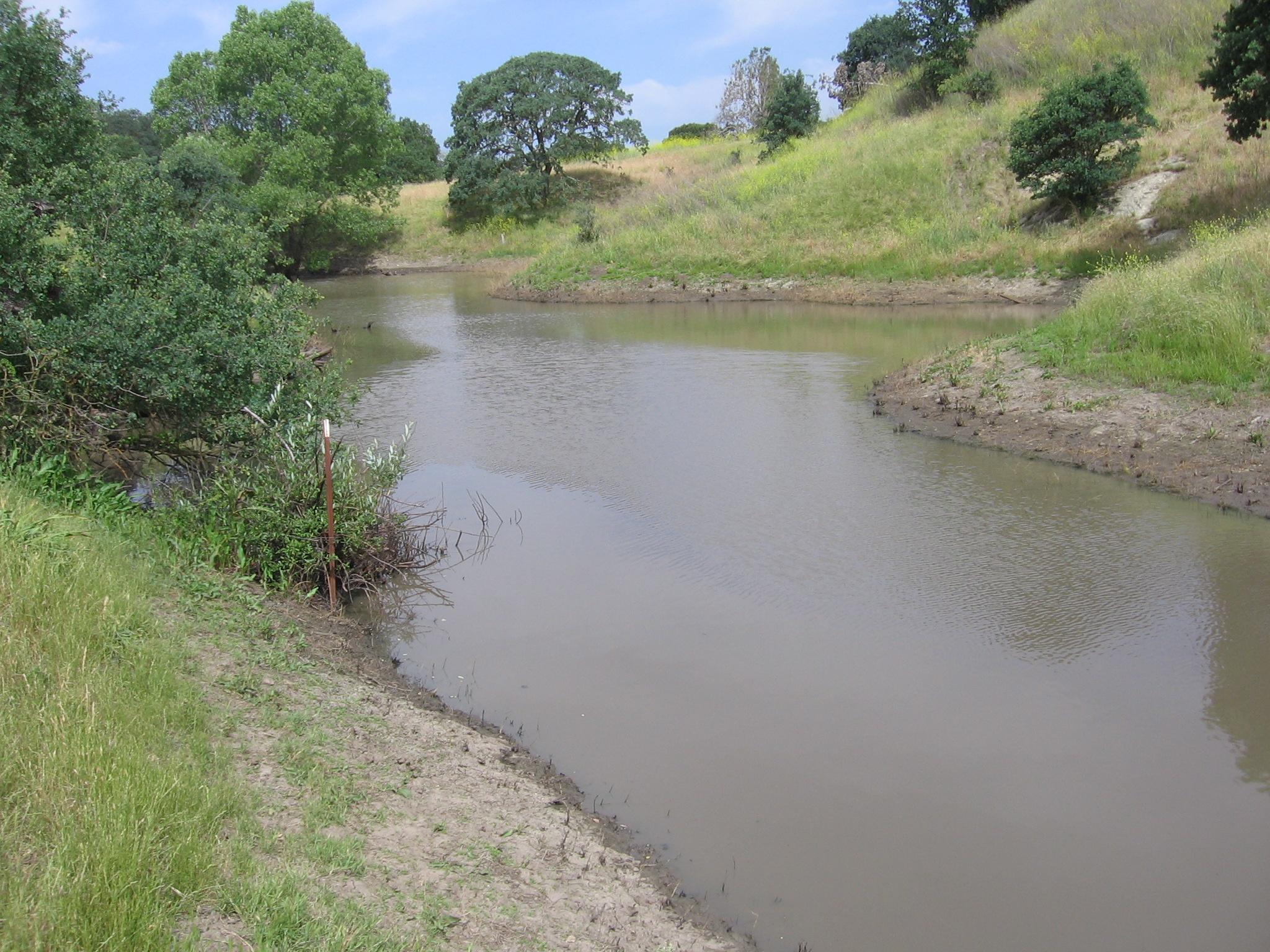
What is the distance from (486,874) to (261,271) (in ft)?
21.1

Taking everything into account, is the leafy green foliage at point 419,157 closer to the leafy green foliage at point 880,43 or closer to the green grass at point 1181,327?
the leafy green foliage at point 880,43

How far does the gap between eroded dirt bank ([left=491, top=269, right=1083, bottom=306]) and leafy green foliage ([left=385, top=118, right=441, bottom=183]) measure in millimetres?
24779

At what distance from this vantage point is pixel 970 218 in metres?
25.8

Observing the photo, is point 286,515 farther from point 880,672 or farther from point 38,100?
point 38,100

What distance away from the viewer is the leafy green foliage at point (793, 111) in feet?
125

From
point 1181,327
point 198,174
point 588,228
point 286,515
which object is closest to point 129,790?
point 286,515

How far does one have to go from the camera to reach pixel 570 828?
455 centimetres

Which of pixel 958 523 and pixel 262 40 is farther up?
pixel 262 40

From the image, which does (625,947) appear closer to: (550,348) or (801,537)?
(801,537)

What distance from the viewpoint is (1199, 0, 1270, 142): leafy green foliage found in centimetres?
1670

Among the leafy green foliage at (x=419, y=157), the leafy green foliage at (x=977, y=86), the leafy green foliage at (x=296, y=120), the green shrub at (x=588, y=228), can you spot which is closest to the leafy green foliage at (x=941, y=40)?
the leafy green foliage at (x=977, y=86)

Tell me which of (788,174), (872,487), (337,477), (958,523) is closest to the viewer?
(337,477)

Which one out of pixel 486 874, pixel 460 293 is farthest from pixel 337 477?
pixel 460 293

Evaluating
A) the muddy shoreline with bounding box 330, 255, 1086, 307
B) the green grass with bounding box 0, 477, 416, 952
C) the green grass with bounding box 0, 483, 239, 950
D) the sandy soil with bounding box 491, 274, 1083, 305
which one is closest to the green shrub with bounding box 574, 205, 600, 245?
the muddy shoreline with bounding box 330, 255, 1086, 307
